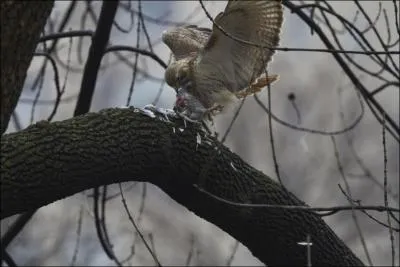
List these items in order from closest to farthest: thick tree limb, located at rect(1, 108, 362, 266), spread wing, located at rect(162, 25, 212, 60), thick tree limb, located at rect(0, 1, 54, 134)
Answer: thick tree limb, located at rect(0, 1, 54, 134)
thick tree limb, located at rect(1, 108, 362, 266)
spread wing, located at rect(162, 25, 212, 60)

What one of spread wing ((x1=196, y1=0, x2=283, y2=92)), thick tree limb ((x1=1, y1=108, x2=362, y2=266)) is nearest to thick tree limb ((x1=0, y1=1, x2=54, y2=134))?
thick tree limb ((x1=1, y1=108, x2=362, y2=266))

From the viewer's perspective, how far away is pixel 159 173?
7.98ft

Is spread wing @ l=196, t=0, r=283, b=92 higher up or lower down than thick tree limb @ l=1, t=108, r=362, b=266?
higher up

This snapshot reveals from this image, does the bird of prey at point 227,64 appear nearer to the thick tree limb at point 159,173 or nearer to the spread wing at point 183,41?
the spread wing at point 183,41

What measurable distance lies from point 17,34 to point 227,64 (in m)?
1.05

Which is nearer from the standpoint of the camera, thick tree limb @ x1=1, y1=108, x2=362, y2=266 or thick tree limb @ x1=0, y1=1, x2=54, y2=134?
thick tree limb @ x1=0, y1=1, x2=54, y2=134

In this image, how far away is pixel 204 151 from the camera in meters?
2.46

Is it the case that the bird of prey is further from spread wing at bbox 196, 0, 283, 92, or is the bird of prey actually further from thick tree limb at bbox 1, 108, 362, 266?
thick tree limb at bbox 1, 108, 362, 266

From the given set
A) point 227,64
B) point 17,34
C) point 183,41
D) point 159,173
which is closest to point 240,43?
point 227,64

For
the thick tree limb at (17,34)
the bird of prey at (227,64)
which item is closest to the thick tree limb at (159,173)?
the bird of prey at (227,64)

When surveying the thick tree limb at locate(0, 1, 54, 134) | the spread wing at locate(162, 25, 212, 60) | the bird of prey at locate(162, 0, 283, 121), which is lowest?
the thick tree limb at locate(0, 1, 54, 134)

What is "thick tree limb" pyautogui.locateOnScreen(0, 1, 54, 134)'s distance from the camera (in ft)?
5.70

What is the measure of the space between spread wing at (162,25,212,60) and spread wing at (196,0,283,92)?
15 centimetres

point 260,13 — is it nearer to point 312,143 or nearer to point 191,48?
point 191,48
